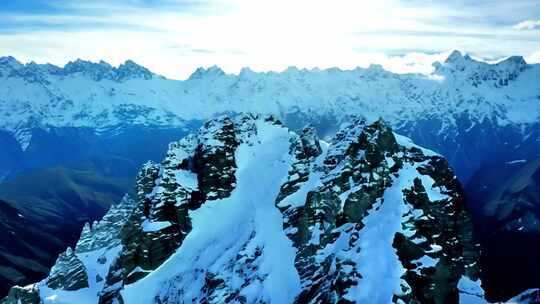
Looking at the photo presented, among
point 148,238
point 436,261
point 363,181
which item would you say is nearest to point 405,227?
point 436,261

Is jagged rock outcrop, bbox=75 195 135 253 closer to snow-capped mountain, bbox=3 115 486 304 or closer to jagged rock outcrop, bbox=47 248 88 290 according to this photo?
snow-capped mountain, bbox=3 115 486 304

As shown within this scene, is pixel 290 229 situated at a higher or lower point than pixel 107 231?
higher

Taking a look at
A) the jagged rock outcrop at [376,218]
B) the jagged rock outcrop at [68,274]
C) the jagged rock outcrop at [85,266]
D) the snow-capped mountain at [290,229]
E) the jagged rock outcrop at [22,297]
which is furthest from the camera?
the jagged rock outcrop at [68,274]

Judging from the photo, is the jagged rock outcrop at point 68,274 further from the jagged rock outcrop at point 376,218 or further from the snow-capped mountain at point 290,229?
the jagged rock outcrop at point 376,218

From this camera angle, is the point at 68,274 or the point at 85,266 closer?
the point at 68,274

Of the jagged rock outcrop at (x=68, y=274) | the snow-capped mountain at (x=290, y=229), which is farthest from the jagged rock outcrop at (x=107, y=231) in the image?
the jagged rock outcrop at (x=68, y=274)

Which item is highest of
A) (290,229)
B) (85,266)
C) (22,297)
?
(290,229)

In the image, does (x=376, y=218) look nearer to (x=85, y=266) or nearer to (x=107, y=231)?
(x=85, y=266)

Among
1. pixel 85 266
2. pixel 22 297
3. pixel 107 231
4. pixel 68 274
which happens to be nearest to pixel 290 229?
pixel 22 297
